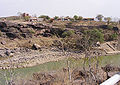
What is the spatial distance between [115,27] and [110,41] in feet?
20.4

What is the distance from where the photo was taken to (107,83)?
1843mm

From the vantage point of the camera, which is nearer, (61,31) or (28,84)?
(28,84)

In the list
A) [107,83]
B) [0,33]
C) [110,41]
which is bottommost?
[110,41]

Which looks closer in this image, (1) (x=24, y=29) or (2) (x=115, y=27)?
(1) (x=24, y=29)

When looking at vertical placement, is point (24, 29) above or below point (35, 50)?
above

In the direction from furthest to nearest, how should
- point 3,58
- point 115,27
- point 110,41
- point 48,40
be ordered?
point 115,27 < point 110,41 < point 48,40 < point 3,58

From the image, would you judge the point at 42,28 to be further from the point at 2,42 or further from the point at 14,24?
the point at 2,42

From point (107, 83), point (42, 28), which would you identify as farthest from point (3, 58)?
point (107, 83)

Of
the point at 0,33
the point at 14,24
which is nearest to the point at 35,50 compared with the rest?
the point at 0,33

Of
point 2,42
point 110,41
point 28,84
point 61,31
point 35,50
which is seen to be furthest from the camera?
point 61,31

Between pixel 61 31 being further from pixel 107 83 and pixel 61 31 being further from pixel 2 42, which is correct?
pixel 107 83

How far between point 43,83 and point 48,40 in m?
19.8

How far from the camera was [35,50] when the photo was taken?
70.9ft

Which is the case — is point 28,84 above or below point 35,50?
above
